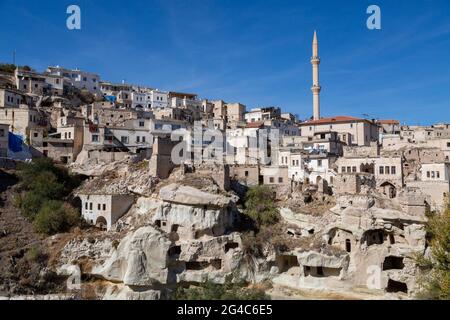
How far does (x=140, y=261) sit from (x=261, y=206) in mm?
9842

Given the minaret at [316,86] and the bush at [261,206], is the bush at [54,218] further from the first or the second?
the minaret at [316,86]

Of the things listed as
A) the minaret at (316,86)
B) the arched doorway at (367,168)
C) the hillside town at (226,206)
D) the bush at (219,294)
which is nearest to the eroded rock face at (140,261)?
the hillside town at (226,206)

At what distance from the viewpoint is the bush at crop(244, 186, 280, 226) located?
31.5 meters

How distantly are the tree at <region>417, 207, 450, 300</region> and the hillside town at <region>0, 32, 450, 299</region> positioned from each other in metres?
1.70

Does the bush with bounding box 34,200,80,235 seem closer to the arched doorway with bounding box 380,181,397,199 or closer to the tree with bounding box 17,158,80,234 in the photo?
the tree with bounding box 17,158,80,234

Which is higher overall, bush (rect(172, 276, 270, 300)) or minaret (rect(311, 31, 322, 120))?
minaret (rect(311, 31, 322, 120))

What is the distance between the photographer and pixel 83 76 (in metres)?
62.3

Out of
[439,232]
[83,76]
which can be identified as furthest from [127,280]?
[83,76]

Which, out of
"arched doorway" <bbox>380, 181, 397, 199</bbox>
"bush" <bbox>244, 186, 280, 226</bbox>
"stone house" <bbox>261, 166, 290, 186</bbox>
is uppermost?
"stone house" <bbox>261, 166, 290, 186</bbox>

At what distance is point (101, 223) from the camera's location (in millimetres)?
30703

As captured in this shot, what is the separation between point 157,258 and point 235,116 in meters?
38.6

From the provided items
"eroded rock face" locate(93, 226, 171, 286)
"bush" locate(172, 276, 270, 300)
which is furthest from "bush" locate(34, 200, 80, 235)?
"bush" locate(172, 276, 270, 300)

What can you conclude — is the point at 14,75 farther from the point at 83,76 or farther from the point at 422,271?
the point at 422,271

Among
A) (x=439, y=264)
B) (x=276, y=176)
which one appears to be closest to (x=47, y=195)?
(x=276, y=176)
